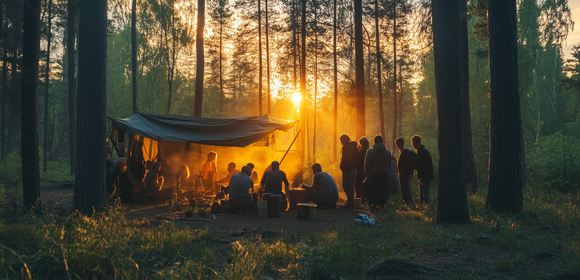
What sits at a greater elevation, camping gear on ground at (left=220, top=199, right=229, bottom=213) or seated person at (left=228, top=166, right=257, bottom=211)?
seated person at (left=228, top=166, right=257, bottom=211)

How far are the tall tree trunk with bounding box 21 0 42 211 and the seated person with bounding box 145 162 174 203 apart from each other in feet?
8.21

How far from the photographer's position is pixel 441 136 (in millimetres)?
5953

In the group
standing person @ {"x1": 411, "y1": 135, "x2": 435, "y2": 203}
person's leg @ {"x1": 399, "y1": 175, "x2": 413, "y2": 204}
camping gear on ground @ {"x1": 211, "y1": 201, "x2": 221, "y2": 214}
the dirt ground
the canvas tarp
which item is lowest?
the dirt ground

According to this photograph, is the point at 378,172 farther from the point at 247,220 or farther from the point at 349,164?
the point at 247,220

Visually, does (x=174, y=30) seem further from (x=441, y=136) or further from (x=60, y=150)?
(x=60, y=150)

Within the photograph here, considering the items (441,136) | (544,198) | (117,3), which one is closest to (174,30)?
(117,3)

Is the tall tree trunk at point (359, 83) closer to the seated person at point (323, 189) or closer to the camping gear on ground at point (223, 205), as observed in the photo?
the seated person at point (323, 189)

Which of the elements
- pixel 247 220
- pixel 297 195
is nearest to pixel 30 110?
pixel 247 220

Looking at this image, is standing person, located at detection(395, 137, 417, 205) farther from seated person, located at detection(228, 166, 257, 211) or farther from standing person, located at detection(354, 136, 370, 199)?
seated person, located at detection(228, 166, 257, 211)

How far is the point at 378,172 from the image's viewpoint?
7.70 metres

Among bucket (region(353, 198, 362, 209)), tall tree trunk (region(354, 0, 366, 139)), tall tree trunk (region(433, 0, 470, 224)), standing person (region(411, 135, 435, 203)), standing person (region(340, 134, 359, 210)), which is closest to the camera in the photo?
tall tree trunk (region(433, 0, 470, 224))

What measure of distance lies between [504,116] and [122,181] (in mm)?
9676

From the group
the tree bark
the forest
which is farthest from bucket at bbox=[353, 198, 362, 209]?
the tree bark

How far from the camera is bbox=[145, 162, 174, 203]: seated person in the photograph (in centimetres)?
898
